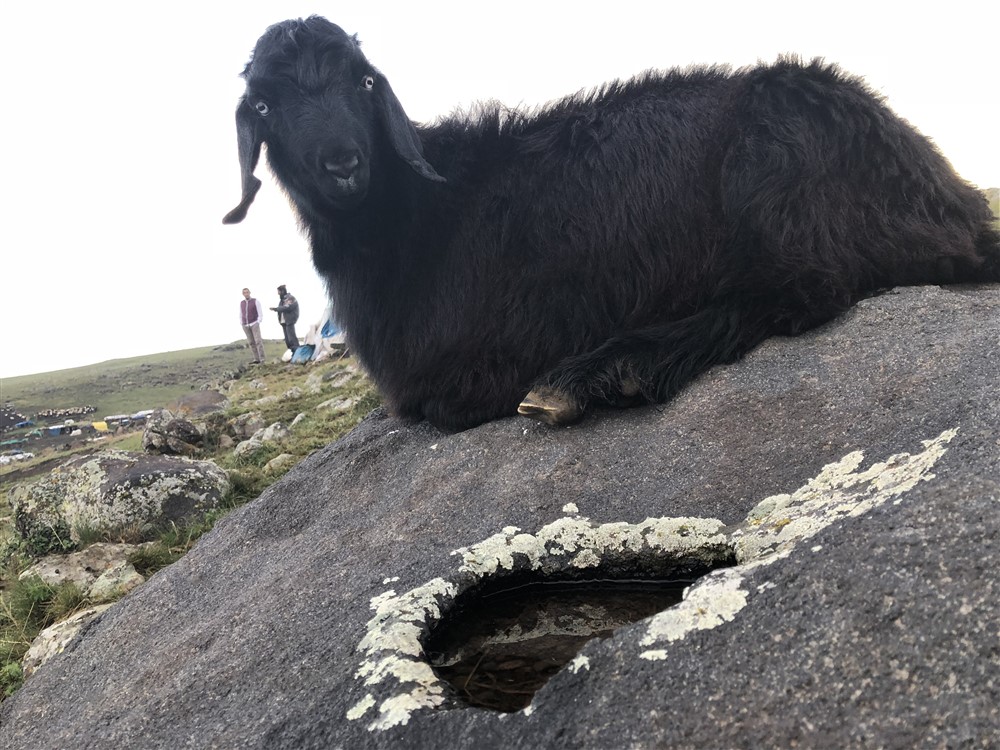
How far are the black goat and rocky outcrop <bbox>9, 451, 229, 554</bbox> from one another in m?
2.92

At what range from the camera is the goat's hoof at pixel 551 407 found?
3809 mm

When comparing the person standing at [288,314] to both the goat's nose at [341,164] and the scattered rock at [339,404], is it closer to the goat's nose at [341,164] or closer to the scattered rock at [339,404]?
the scattered rock at [339,404]

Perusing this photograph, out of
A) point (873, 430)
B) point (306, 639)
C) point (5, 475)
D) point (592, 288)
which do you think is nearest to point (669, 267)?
point (592, 288)

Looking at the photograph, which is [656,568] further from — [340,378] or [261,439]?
[340,378]

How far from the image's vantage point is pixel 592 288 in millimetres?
4227

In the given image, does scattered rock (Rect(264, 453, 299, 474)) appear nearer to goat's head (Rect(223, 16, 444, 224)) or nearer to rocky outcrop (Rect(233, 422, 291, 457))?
rocky outcrop (Rect(233, 422, 291, 457))

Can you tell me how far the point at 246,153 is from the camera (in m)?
4.64

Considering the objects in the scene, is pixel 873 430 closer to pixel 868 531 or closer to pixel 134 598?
pixel 868 531

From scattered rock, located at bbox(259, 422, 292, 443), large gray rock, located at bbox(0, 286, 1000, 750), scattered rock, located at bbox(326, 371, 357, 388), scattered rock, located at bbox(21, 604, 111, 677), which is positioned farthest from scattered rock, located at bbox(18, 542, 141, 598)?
scattered rock, located at bbox(326, 371, 357, 388)

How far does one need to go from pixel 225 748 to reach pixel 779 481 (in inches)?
90.3

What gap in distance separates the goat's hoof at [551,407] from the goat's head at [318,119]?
1.59 meters

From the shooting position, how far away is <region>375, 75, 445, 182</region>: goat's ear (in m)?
4.51

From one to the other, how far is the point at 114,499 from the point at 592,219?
5.12 m

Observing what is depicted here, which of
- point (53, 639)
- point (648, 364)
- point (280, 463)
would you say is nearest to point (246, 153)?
point (648, 364)
